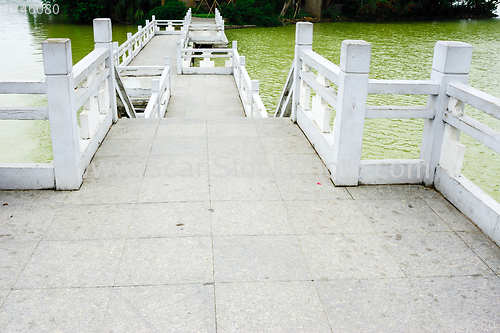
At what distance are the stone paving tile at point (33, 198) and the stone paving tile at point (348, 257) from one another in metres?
2.32

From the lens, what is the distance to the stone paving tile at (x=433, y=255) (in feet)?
11.3

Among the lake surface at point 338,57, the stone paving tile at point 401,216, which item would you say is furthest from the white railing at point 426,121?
the lake surface at point 338,57

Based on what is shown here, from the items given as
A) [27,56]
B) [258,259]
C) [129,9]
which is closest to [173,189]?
[258,259]

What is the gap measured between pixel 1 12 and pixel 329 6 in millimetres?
37929

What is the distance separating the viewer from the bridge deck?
2926 mm

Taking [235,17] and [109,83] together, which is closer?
[109,83]

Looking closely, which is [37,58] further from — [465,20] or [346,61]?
[465,20]

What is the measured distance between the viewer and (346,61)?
4477 mm

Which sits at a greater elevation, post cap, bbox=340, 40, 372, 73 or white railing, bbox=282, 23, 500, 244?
post cap, bbox=340, 40, 372, 73

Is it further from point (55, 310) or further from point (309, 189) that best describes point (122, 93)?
point (55, 310)

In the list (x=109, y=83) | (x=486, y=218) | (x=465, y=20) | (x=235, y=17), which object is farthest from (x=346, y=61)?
(x=465, y=20)

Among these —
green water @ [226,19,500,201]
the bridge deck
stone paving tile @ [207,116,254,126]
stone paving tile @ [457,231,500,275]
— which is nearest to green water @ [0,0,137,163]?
stone paving tile @ [207,116,254,126]

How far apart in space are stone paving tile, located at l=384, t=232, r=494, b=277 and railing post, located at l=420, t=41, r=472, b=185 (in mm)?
1099

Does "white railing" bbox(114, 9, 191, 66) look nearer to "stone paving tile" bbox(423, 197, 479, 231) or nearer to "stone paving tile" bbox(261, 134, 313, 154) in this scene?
"stone paving tile" bbox(261, 134, 313, 154)
